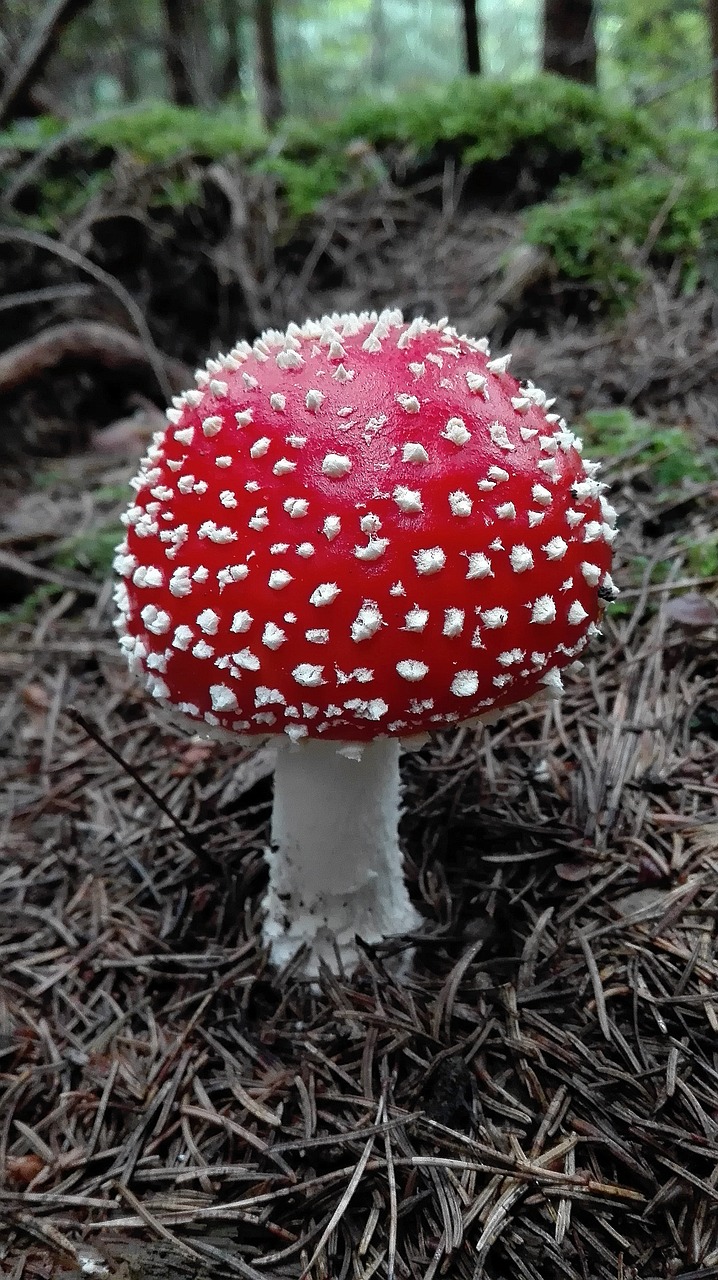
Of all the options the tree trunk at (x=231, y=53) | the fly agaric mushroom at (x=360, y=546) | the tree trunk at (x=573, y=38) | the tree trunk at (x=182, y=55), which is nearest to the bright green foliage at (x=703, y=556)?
the fly agaric mushroom at (x=360, y=546)

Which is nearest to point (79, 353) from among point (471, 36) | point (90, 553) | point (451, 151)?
point (90, 553)

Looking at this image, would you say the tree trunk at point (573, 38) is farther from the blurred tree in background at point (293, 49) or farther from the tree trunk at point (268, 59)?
the tree trunk at point (268, 59)

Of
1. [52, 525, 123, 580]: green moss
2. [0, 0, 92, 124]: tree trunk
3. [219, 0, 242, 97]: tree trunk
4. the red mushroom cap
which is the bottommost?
the red mushroom cap

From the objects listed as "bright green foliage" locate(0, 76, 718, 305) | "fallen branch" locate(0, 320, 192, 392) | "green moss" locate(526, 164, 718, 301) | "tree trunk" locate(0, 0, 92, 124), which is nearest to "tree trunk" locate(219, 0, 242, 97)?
"tree trunk" locate(0, 0, 92, 124)

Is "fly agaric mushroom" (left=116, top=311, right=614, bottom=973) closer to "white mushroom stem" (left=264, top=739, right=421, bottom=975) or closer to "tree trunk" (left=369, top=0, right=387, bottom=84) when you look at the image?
"white mushroom stem" (left=264, top=739, right=421, bottom=975)

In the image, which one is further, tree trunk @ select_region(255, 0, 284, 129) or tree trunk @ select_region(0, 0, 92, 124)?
tree trunk @ select_region(255, 0, 284, 129)

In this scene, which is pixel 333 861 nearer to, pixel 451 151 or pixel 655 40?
pixel 451 151
